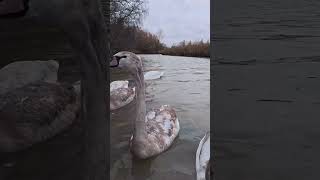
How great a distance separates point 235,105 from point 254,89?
4cm

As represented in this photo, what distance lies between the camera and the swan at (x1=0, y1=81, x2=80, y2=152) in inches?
28.2

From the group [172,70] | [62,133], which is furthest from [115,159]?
[172,70]

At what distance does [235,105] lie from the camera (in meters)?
0.55

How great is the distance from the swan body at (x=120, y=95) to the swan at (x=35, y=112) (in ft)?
19.8

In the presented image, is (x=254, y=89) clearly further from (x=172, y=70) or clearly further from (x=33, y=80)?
(x=172, y=70)

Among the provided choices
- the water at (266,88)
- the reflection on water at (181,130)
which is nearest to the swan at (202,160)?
the reflection on water at (181,130)

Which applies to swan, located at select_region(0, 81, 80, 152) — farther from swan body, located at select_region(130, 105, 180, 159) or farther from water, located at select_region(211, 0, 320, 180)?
swan body, located at select_region(130, 105, 180, 159)

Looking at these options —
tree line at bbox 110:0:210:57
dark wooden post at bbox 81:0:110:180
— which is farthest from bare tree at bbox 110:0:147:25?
dark wooden post at bbox 81:0:110:180

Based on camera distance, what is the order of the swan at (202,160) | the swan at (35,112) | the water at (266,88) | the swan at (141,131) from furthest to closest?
the swan at (141,131) < the swan at (202,160) < the swan at (35,112) < the water at (266,88)

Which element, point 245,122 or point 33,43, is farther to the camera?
point 33,43

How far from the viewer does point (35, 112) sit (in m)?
0.73

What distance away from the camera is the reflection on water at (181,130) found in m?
4.36

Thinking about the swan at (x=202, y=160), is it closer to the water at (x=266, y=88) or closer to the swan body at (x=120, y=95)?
the swan body at (x=120, y=95)

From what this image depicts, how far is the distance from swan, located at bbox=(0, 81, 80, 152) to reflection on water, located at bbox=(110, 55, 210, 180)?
131 inches
